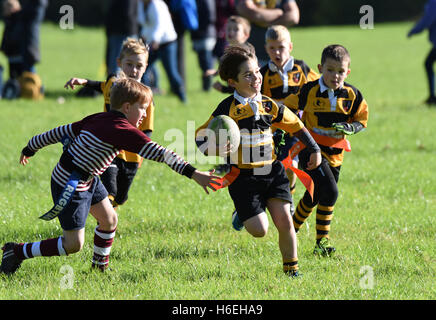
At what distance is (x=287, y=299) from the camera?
4.76 m

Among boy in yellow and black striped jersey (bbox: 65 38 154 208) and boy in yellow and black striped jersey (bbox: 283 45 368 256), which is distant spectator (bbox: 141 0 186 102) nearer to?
boy in yellow and black striped jersey (bbox: 65 38 154 208)

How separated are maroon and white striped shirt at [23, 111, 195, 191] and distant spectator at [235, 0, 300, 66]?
4299 mm

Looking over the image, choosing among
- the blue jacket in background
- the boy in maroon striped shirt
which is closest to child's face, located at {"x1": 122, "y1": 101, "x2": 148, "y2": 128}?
the boy in maroon striped shirt

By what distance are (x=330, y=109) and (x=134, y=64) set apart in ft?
5.91

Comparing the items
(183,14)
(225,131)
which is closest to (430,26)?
(183,14)

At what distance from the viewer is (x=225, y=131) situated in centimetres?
492

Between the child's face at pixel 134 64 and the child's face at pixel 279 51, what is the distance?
1.25 meters

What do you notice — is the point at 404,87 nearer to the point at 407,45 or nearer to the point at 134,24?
the point at 134,24

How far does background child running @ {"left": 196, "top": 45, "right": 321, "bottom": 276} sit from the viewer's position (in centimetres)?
523

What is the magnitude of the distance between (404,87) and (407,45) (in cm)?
1263

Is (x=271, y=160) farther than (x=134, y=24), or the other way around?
(x=134, y=24)

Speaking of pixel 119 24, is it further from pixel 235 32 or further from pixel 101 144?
pixel 101 144

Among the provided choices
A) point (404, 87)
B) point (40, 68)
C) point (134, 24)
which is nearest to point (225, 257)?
point (134, 24)
